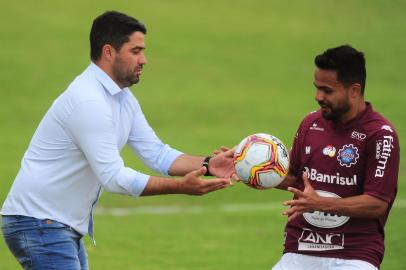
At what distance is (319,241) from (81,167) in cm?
203

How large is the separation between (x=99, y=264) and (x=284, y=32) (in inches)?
970

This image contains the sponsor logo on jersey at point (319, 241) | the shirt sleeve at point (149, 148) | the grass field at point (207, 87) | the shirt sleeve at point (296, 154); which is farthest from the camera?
the grass field at point (207, 87)

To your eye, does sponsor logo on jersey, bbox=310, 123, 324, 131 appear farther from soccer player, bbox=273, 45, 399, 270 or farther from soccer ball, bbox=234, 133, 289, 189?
soccer ball, bbox=234, 133, 289, 189

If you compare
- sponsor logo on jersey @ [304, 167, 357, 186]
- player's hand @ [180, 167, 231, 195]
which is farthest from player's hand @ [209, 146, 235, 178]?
A: player's hand @ [180, 167, 231, 195]

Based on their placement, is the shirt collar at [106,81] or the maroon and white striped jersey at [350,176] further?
the shirt collar at [106,81]

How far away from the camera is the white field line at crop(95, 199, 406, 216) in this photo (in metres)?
20.2

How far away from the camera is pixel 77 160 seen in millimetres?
8781

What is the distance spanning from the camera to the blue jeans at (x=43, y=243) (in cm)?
866

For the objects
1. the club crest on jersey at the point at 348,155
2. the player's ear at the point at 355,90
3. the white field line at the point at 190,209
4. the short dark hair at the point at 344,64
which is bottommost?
the white field line at the point at 190,209

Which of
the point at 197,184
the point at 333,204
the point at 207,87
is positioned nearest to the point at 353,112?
the point at 333,204

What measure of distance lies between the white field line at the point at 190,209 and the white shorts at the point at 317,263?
430 inches

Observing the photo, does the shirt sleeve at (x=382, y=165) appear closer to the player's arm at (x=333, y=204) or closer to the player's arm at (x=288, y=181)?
the player's arm at (x=333, y=204)

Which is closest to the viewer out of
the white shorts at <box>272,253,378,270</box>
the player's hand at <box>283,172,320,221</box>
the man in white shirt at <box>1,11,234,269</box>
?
the player's hand at <box>283,172,320,221</box>

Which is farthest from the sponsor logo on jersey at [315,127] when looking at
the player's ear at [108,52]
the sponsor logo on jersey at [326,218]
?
the player's ear at [108,52]
